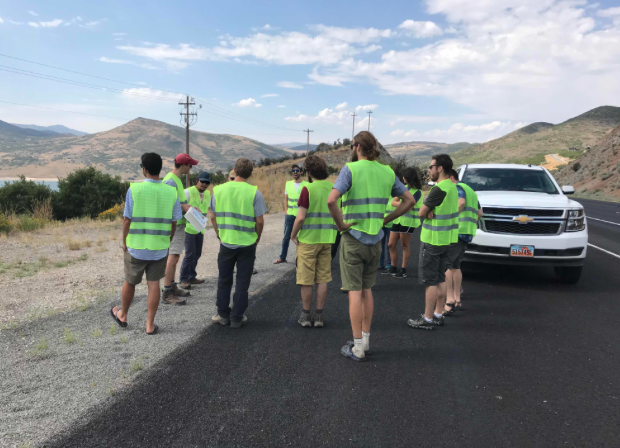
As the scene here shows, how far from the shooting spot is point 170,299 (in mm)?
6125

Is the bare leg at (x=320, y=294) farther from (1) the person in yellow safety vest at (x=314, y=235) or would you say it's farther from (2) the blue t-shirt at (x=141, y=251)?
(2) the blue t-shirt at (x=141, y=251)

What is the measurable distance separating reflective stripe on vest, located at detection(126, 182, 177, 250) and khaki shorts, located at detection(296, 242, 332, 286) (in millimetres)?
1611

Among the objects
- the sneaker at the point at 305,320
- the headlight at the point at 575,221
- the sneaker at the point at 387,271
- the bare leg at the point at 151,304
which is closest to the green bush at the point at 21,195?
the sneaker at the point at 387,271

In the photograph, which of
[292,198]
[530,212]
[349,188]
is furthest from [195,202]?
[530,212]

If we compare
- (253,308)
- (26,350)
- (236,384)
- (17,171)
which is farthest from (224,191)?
(17,171)

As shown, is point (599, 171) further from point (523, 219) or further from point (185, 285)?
point (185, 285)

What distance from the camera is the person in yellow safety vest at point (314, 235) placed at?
4926mm

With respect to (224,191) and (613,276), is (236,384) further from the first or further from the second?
(613,276)

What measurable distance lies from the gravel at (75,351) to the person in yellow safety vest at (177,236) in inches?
10.1

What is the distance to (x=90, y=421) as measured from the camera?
3.10 meters

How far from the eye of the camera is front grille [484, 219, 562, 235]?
23.0 ft

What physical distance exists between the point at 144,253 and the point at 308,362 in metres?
2.19

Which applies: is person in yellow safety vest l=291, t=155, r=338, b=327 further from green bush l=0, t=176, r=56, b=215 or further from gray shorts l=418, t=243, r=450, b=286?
green bush l=0, t=176, r=56, b=215

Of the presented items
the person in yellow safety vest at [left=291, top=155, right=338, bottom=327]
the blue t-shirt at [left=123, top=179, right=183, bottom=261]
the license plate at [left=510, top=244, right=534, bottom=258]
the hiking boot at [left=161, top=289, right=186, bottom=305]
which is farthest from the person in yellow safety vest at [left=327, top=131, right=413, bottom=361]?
the license plate at [left=510, top=244, right=534, bottom=258]
